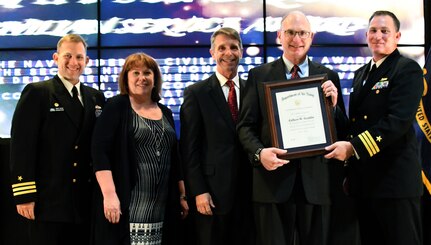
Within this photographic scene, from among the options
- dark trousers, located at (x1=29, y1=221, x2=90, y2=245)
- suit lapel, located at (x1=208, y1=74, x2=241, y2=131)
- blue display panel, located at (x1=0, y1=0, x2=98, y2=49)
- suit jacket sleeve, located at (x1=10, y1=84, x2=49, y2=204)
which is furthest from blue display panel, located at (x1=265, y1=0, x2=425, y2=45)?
dark trousers, located at (x1=29, y1=221, x2=90, y2=245)

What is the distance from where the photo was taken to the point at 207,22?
5.77m

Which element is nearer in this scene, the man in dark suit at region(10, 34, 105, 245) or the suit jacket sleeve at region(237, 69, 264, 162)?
the suit jacket sleeve at region(237, 69, 264, 162)

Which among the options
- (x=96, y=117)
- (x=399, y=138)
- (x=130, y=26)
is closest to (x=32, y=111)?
(x=96, y=117)

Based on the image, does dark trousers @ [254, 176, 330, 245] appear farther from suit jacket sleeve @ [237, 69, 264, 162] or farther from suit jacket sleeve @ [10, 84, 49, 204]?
suit jacket sleeve @ [10, 84, 49, 204]

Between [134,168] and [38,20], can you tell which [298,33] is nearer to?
[134,168]

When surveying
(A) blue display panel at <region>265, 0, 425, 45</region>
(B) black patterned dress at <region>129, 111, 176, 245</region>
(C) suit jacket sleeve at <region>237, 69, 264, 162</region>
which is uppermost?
(A) blue display panel at <region>265, 0, 425, 45</region>

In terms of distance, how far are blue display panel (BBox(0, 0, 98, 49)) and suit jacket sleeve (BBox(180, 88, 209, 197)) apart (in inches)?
113

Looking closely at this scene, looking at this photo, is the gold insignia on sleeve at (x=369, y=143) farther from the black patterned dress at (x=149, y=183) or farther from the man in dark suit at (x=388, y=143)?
the black patterned dress at (x=149, y=183)

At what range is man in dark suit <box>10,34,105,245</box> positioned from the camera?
3178 mm

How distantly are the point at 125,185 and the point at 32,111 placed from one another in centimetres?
80

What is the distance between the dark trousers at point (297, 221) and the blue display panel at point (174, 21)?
3.22 meters

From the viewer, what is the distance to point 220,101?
3.31m

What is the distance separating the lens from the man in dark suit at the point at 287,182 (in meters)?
2.81

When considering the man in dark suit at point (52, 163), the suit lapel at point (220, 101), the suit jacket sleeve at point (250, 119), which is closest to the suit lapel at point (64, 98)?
the man in dark suit at point (52, 163)
